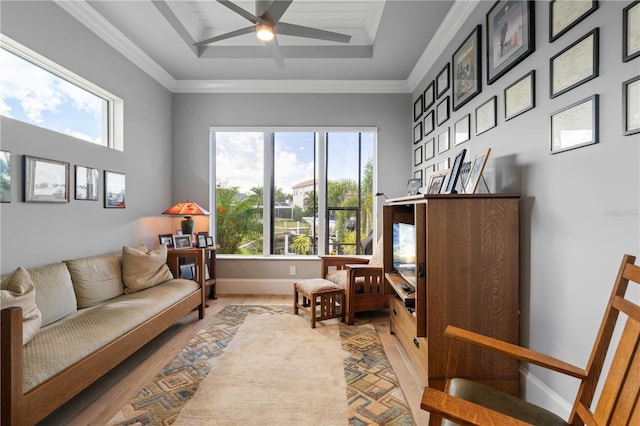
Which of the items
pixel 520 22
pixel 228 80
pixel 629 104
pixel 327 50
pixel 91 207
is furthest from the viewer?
pixel 228 80

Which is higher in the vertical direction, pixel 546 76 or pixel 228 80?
pixel 228 80

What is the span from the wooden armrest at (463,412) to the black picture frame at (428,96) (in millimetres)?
2929

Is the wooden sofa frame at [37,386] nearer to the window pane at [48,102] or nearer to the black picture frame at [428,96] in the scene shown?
the window pane at [48,102]

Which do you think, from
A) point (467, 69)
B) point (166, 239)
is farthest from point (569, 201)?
point (166, 239)

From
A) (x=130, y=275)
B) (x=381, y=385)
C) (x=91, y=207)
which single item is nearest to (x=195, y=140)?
(x=91, y=207)

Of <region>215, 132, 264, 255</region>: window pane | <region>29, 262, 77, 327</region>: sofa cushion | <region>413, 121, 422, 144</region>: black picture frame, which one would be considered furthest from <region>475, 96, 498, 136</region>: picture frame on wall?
<region>29, 262, 77, 327</region>: sofa cushion

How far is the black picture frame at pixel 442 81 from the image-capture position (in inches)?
107

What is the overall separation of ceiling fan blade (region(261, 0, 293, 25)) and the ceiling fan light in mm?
45

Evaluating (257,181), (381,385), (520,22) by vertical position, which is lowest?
(381,385)

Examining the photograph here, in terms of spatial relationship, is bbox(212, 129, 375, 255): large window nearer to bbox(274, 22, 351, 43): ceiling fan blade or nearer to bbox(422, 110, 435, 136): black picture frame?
bbox(422, 110, 435, 136): black picture frame

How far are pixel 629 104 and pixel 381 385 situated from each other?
6.38 ft

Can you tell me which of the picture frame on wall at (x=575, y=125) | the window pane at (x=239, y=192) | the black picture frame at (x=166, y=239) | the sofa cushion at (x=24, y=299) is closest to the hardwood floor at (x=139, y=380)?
the sofa cushion at (x=24, y=299)

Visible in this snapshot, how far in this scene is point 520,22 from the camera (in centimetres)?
170

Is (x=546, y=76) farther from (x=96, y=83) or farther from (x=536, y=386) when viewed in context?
(x=96, y=83)
